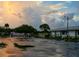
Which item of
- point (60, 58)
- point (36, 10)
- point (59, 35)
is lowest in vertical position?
point (60, 58)

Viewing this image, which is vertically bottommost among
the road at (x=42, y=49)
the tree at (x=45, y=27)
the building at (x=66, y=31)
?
the road at (x=42, y=49)

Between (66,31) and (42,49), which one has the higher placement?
(66,31)

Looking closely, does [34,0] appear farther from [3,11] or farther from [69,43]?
[69,43]

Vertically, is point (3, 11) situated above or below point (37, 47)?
above

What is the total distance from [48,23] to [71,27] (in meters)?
0.23

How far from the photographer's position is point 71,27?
2402 mm

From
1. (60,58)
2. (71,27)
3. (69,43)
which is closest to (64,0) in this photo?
(71,27)

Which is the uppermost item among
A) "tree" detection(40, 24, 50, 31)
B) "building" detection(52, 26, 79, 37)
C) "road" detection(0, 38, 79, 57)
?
"tree" detection(40, 24, 50, 31)

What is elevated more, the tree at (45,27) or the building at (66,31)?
the tree at (45,27)

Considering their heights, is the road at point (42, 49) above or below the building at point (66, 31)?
below

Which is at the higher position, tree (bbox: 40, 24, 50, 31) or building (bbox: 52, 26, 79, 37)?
tree (bbox: 40, 24, 50, 31)

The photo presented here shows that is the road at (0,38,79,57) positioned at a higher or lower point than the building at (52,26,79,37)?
lower

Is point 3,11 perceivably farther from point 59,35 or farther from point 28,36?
point 59,35

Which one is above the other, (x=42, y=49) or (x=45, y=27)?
(x=45, y=27)
